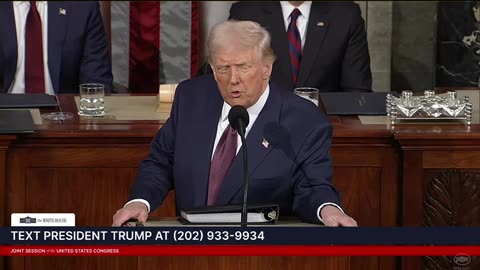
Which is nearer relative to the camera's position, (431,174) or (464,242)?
(464,242)

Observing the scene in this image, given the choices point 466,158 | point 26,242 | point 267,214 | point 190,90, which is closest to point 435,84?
point 466,158

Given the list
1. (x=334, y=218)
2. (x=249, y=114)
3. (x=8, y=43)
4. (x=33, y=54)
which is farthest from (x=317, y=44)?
(x=334, y=218)

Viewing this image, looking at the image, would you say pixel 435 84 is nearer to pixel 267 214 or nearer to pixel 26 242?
pixel 267 214

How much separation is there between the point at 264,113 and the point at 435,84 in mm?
3288

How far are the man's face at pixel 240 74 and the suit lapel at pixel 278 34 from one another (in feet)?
7.09

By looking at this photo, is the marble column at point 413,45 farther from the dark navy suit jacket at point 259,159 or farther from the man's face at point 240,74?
the man's face at point 240,74

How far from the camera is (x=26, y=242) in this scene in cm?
360

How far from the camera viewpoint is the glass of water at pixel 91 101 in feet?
18.0

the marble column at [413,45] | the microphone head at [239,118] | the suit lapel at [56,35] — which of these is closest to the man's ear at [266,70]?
the microphone head at [239,118]

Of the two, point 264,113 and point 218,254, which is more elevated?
point 264,113

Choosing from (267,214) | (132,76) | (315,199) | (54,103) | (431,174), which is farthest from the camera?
(132,76)

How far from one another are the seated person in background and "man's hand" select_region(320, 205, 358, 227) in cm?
238

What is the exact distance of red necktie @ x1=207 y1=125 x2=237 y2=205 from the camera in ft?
14.3

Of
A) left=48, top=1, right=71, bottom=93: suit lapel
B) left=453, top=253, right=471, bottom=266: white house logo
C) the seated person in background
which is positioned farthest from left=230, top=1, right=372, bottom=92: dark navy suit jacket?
left=453, top=253, right=471, bottom=266: white house logo
